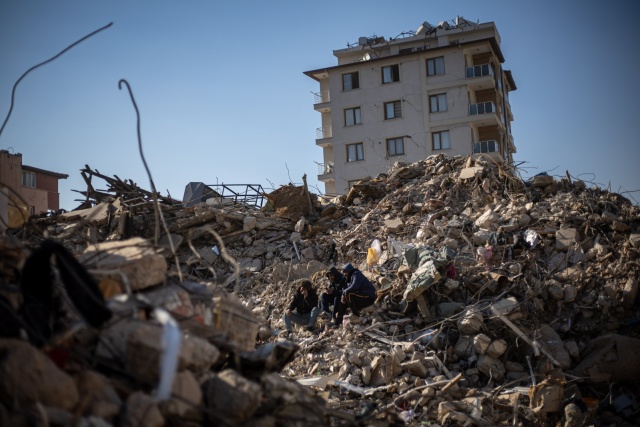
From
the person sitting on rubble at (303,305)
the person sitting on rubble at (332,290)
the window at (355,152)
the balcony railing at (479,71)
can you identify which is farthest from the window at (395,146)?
the person sitting on rubble at (332,290)

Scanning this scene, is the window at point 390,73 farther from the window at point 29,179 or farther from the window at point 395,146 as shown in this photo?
the window at point 29,179

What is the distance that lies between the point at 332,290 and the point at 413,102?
2571cm

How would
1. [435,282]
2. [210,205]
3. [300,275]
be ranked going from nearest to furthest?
[435,282] < [300,275] < [210,205]

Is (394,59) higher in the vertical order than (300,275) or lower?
higher

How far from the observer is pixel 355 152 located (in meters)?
37.4

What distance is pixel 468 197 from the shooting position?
1556 centimetres

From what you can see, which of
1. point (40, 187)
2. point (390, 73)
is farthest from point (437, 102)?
point (40, 187)

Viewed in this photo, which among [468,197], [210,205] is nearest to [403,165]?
[468,197]

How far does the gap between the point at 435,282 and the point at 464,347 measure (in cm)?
121

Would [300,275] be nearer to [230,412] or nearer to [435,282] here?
[435,282]

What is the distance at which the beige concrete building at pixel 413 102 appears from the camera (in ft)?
117

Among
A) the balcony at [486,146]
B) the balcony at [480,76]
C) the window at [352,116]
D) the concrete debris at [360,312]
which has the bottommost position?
the concrete debris at [360,312]

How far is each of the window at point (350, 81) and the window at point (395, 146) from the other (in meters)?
3.53

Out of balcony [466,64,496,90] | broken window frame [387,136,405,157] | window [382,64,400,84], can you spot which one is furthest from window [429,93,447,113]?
window [382,64,400,84]
